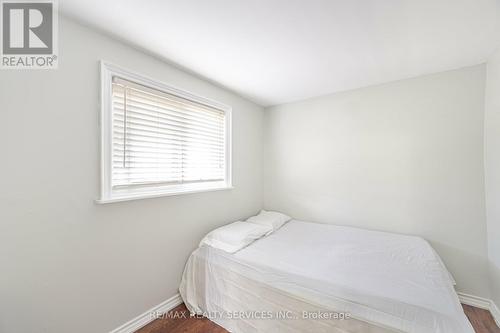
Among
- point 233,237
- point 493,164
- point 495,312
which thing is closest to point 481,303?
point 495,312

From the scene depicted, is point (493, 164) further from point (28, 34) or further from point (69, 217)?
point (28, 34)

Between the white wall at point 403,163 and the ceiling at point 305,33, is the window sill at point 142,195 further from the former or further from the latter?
the white wall at point 403,163

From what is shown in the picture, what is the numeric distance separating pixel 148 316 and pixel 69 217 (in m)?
1.10

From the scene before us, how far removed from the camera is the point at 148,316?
5.46ft

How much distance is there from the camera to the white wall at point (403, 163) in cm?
189

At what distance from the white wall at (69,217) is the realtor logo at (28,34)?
55 mm

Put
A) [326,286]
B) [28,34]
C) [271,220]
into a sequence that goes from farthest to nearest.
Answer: [271,220] < [326,286] < [28,34]

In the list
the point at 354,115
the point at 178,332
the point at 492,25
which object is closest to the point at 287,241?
the point at 178,332

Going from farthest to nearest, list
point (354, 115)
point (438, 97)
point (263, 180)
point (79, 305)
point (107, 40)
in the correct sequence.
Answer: point (263, 180), point (354, 115), point (438, 97), point (107, 40), point (79, 305)

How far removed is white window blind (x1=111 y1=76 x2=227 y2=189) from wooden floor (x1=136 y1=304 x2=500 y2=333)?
4.03 feet

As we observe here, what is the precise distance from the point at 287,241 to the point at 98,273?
1.65m

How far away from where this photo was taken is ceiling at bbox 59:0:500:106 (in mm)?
1208

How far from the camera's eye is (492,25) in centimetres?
137

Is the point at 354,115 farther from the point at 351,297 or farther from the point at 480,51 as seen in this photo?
the point at 351,297
